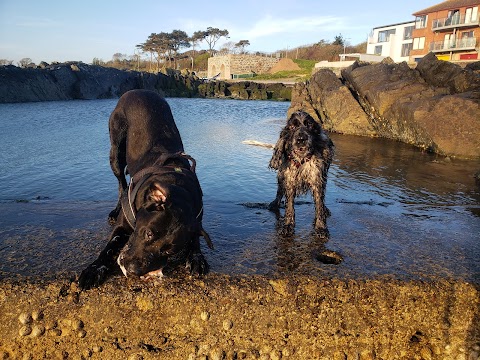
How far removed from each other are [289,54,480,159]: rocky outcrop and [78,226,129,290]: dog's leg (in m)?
11.3

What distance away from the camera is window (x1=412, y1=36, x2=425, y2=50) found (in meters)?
57.0

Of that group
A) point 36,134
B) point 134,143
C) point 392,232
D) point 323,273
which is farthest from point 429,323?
point 36,134

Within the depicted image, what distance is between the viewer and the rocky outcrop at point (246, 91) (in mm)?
49969

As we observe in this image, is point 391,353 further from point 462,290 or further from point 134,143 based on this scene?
point 134,143

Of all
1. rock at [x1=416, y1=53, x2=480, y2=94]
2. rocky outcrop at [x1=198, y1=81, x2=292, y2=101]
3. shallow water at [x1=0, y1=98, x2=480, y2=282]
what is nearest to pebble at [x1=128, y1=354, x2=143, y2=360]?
shallow water at [x1=0, y1=98, x2=480, y2=282]

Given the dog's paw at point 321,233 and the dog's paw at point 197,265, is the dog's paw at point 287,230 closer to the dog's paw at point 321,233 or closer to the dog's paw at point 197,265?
the dog's paw at point 321,233

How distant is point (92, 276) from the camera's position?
2863mm

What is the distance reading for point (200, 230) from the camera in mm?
2971

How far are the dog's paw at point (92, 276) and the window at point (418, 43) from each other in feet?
215

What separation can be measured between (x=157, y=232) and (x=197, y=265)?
0.59 m

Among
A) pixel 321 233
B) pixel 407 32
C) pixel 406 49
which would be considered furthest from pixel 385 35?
pixel 321 233

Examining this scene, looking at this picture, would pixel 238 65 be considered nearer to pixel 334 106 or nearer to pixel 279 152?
pixel 334 106

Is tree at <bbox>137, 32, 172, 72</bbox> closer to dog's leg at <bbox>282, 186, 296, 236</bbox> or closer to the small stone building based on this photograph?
the small stone building

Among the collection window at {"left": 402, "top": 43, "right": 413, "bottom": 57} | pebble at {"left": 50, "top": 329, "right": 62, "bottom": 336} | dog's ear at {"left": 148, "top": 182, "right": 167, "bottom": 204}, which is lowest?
pebble at {"left": 50, "top": 329, "right": 62, "bottom": 336}
